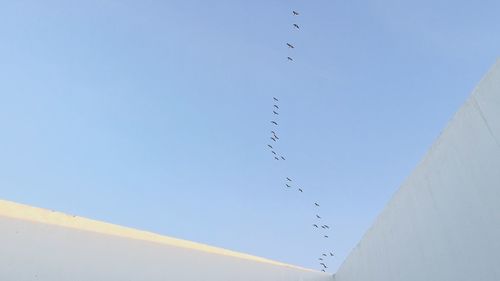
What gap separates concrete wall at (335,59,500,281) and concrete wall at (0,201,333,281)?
3.15 metres

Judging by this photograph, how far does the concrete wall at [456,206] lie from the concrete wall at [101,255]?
3.15 m

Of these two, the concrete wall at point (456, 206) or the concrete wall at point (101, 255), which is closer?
the concrete wall at point (456, 206)

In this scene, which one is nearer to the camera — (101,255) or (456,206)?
(456,206)

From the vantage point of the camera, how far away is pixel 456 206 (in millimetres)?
4910

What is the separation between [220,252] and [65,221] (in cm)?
284

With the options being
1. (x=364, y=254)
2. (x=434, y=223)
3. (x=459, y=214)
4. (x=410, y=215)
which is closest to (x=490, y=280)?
(x=459, y=214)

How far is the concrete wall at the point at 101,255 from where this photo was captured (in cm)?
720

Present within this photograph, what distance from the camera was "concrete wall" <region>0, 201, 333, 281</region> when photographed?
283 inches

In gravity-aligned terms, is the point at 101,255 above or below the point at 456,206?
below

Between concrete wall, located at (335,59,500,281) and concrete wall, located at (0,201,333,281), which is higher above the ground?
concrete wall, located at (335,59,500,281)

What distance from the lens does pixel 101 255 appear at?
7762 mm

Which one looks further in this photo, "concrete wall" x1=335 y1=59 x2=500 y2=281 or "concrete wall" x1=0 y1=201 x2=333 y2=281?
"concrete wall" x1=0 y1=201 x2=333 y2=281

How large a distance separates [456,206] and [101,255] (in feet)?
18.4

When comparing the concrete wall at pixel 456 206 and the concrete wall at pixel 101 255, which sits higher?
the concrete wall at pixel 456 206
